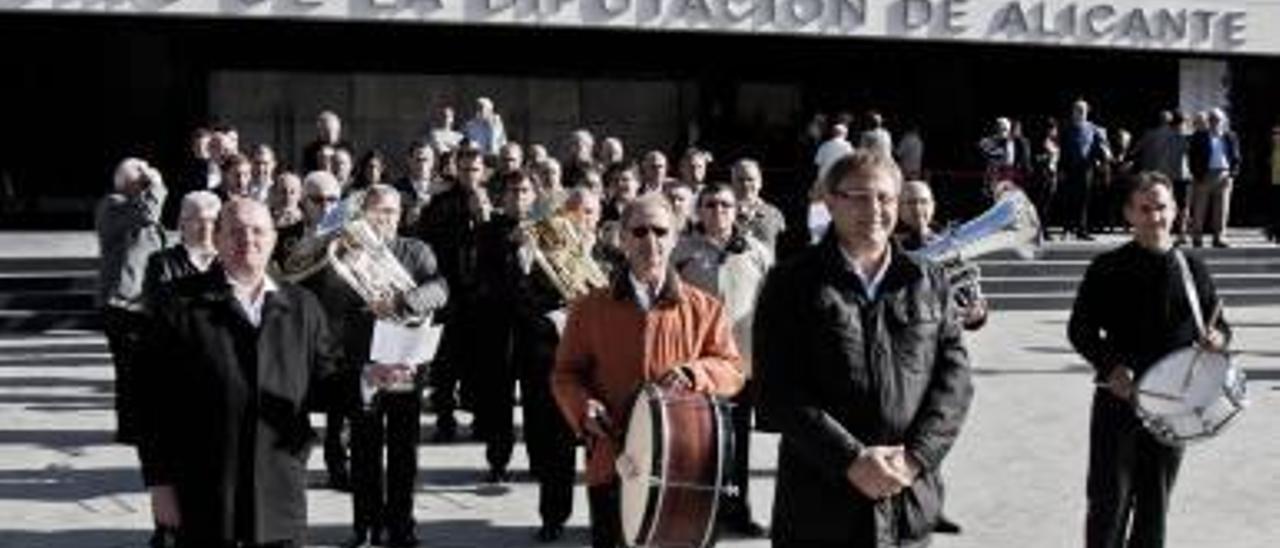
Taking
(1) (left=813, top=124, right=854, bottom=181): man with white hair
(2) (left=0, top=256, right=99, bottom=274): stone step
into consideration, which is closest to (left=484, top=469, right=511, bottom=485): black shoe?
(2) (left=0, top=256, right=99, bottom=274): stone step

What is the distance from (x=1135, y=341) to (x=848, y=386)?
2694mm

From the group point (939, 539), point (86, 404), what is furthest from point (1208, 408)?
point (86, 404)

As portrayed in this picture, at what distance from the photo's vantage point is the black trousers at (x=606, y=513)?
7.27 metres

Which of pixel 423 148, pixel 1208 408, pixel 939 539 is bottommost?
pixel 939 539

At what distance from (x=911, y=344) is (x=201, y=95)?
2277 centimetres

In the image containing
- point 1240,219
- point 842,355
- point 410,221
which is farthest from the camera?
point 1240,219

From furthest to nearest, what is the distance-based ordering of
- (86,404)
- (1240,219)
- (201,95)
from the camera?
(1240,219)
(201,95)
(86,404)

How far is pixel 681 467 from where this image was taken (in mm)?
6352

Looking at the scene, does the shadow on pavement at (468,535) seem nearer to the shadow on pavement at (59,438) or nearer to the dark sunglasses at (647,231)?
the dark sunglasses at (647,231)

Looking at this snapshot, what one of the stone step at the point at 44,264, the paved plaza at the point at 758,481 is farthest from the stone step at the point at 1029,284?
the stone step at the point at 44,264

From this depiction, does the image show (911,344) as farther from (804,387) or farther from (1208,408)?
(1208,408)

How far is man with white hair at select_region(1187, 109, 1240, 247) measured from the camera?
75.0 feet

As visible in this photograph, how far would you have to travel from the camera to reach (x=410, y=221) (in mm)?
11789

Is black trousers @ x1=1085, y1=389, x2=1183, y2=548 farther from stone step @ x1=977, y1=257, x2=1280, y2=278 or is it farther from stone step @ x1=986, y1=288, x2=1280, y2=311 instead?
stone step @ x1=977, y1=257, x2=1280, y2=278
